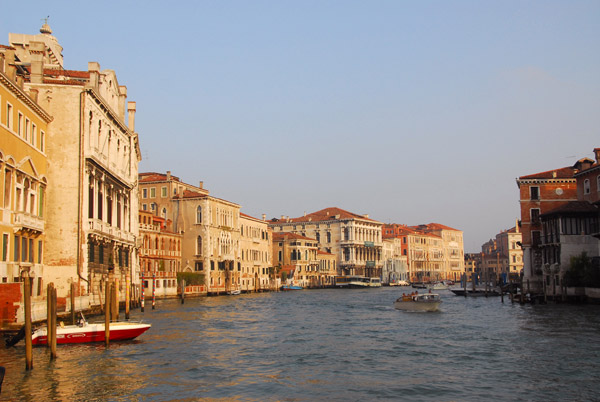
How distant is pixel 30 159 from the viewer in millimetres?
24109

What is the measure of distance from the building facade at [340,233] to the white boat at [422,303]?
202 ft

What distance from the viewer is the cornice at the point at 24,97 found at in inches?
830

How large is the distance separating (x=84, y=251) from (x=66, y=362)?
11407 millimetres

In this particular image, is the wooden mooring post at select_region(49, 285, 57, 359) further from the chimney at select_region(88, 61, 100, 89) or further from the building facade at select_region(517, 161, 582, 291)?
the building facade at select_region(517, 161, 582, 291)

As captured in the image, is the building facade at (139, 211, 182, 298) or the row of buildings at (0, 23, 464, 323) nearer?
the row of buildings at (0, 23, 464, 323)

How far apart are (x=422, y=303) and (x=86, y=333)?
62.8ft

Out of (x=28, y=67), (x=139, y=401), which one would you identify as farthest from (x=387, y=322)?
(x=28, y=67)

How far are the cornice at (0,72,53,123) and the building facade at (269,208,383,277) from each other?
72618mm

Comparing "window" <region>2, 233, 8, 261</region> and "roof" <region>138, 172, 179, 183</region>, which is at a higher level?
"roof" <region>138, 172, 179, 183</region>

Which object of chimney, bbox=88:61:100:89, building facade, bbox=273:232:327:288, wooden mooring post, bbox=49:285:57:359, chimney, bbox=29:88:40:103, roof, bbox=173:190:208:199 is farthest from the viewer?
building facade, bbox=273:232:327:288

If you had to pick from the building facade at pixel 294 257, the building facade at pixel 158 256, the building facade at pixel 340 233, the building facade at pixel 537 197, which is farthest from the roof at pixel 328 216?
the building facade at pixel 537 197

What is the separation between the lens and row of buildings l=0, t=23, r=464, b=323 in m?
22.5

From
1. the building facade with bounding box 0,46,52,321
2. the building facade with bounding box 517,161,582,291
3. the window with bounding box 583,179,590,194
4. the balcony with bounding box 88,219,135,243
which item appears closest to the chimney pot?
the balcony with bounding box 88,219,135,243

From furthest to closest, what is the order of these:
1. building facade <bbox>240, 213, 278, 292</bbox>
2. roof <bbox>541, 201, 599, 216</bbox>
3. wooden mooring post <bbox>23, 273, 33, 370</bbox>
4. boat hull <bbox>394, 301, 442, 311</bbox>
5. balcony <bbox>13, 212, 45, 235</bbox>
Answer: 1. building facade <bbox>240, 213, 278, 292</bbox>
2. roof <bbox>541, 201, 599, 216</bbox>
3. boat hull <bbox>394, 301, 442, 311</bbox>
4. balcony <bbox>13, 212, 45, 235</bbox>
5. wooden mooring post <bbox>23, 273, 33, 370</bbox>
